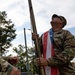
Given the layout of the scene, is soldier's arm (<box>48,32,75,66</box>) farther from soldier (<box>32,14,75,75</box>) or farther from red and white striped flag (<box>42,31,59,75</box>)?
red and white striped flag (<box>42,31,59,75</box>)

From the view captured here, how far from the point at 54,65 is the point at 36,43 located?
1.45ft

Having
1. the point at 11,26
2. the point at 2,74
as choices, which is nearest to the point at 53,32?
the point at 2,74

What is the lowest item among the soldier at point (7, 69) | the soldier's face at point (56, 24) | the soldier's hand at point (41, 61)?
the soldier at point (7, 69)

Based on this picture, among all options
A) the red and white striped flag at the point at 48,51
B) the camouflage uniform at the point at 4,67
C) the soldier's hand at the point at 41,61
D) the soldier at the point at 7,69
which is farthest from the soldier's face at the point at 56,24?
the camouflage uniform at the point at 4,67

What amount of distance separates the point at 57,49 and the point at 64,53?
0.17m

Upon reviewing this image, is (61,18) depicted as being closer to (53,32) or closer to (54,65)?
(53,32)

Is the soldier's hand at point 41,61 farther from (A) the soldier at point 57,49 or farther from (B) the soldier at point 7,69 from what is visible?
(B) the soldier at point 7,69

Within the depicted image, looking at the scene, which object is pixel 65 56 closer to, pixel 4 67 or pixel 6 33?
pixel 4 67

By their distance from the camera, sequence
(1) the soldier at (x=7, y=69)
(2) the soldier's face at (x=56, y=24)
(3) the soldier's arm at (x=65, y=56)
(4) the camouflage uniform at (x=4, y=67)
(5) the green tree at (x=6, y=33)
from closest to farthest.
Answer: (1) the soldier at (x=7, y=69), (4) the camouflage uniform at (x=4, y=67), (3) the soldier's arm at (x=65, y=56), (2) the soldier's face at (x=56, y=24), (5) the green tree at (x=6, y=33)

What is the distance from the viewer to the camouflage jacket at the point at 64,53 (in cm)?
571

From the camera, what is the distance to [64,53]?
225 inches

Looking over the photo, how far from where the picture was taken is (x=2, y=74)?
483cm

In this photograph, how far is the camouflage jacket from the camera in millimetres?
5715

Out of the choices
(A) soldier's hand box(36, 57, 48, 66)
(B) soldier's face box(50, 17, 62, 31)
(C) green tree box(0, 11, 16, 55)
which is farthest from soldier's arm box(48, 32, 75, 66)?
(C) green tree box(0, 11, 16, 55)
